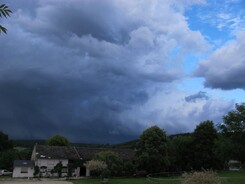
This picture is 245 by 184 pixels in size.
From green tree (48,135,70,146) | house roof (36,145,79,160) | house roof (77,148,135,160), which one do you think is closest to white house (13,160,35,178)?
house roof (36,145,79,160)

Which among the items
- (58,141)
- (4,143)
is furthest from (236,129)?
(4,143)

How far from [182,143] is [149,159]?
12277mm

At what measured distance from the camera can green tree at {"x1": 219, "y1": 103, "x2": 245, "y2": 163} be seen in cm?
5334

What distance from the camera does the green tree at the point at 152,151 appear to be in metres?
71.0

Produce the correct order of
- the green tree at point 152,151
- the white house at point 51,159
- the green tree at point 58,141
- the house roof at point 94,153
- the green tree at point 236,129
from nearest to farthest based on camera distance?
1. the green tree at point 236,129
2. the green tree at point 152,151
3. the white house at point 51,159
4. the house roof at point 94,153
5. the green tree at point 58,141

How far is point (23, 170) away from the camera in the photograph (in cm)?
7581

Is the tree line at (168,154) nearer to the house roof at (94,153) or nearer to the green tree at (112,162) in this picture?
the green tree at (112,162)

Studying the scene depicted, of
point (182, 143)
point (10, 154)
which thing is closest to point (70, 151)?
point (10, 154)

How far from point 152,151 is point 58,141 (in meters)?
42.6

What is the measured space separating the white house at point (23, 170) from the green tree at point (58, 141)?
28.3 meters

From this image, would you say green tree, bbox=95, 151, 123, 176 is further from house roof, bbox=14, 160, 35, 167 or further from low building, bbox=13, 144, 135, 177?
house roof, bbox=14, 160, 35, 167

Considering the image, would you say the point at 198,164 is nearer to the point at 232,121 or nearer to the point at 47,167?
the point at 232,121

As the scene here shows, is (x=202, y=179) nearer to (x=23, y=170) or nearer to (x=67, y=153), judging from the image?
(x=23, y=170)

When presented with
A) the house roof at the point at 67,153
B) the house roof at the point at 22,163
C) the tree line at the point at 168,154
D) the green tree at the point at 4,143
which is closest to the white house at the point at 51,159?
the house roof at the point at 67,153
